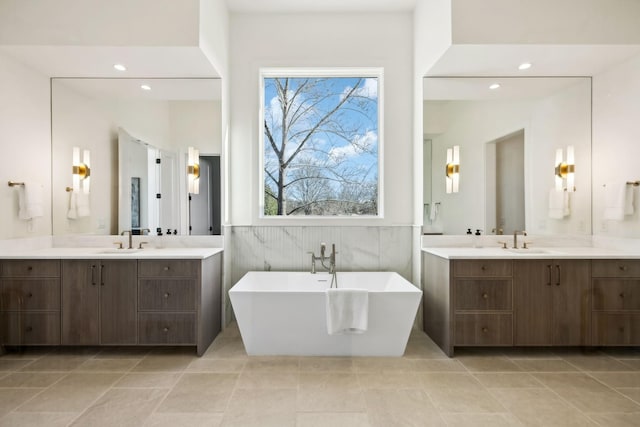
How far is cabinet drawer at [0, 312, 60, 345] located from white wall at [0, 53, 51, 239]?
26.2 inches

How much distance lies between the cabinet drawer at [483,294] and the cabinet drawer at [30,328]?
3157 mm

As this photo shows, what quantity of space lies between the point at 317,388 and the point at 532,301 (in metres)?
1.80

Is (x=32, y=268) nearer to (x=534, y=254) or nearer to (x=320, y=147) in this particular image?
(x=320, y=147)

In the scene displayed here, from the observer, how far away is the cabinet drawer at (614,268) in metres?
2.84

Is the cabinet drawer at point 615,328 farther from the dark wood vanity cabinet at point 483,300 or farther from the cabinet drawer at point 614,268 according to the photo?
the dark wood vanity cabinet at point 483,300

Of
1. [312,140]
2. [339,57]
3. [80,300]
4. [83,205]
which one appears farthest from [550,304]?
[83,205]

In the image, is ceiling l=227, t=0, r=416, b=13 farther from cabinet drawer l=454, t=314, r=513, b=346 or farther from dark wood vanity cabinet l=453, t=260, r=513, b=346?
cabinet drawer l=454, t=314, r=513, b=346

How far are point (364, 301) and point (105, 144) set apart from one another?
281cm

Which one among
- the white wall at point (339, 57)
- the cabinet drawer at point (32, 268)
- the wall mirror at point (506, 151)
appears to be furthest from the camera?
the white wall at point (339, 57)

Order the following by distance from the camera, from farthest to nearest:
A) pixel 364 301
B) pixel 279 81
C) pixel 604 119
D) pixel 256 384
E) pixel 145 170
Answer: pixel 279 81
pixel 145 170
pixel 604 119
pixel 364 301
pixel 256 384

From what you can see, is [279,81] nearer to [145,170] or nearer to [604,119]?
[145,170]

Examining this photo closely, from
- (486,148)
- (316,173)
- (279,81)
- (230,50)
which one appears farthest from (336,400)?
(230,50)

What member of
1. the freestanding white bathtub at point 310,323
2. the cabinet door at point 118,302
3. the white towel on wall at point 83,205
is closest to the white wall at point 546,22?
the freestanding white bathtub at point 310,323

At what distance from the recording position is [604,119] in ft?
10.7
